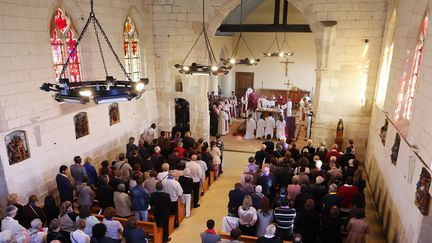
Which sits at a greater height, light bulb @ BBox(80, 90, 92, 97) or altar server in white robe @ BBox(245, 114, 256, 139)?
light bulb @ BBox(80, 90, 92, 97)

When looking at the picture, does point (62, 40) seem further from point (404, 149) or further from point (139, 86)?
point (404, 149)

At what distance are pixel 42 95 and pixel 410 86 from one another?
28.3ft

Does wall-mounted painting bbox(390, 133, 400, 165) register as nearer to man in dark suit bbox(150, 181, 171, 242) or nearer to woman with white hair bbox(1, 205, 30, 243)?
man in dark suit bbox(150, 181, 171, 242)

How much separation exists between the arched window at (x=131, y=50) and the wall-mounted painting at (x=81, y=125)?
9.98 feet

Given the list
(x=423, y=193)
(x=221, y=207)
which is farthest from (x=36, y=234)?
(x=423, y=193)

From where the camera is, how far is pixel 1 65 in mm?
7066

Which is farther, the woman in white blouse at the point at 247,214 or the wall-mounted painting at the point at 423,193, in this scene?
the woman in white blouse at the point at 247,214

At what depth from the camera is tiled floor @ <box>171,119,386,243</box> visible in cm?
783

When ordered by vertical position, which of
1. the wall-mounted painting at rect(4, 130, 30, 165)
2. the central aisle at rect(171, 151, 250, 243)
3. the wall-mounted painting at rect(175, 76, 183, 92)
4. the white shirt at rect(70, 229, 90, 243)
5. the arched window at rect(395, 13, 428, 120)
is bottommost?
the central aisle at rect(171, 151, 250, 243)

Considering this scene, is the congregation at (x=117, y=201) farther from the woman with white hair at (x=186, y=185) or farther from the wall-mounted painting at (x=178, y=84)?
the wall-mounted painting at (x=178, y=84)

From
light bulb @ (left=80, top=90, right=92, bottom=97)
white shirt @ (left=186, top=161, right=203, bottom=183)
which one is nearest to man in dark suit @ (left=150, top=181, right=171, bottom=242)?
white shirt @ (left=186, top=161, right=203, bottom=183)

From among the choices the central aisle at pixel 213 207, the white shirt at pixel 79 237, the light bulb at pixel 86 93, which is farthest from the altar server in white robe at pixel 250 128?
the light bulb at pixel 86 93

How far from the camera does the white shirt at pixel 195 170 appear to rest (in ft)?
Result: 27.7

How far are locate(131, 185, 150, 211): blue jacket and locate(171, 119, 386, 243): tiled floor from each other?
1.22 m
